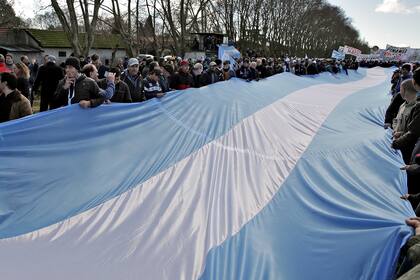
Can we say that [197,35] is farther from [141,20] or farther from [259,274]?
[259,274]

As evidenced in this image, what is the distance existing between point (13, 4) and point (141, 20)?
872cm

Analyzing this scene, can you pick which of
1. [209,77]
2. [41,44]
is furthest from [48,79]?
[41,44]

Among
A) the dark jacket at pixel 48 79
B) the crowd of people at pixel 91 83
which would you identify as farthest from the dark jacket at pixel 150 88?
the dark jacket at pixel 48 79

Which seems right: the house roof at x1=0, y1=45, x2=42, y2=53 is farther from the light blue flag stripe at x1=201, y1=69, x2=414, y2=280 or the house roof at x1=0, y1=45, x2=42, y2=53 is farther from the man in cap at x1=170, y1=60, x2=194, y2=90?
the light blue flag stripe at x1=201, y1=69, x2=414, y2=280

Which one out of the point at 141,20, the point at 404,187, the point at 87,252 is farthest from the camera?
the point at 141,20

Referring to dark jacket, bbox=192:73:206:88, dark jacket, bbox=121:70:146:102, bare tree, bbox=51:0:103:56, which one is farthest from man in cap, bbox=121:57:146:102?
bare tree, bbox=51:0:103:56

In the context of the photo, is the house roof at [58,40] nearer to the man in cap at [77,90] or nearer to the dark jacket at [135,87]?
the dark jacket at [135,87]

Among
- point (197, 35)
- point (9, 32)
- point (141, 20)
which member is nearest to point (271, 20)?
point (197, 35)

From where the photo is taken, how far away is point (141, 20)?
31.6 m

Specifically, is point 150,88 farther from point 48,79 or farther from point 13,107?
point 48,79

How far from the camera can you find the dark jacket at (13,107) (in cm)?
475

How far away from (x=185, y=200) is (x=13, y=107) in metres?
2.29

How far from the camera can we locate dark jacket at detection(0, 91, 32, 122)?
15.6ft

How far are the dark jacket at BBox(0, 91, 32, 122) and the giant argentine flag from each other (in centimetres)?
76
